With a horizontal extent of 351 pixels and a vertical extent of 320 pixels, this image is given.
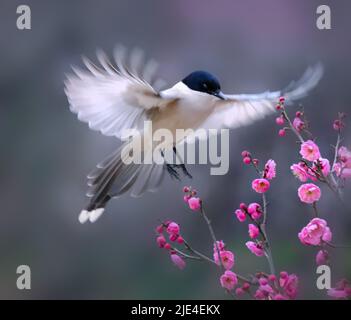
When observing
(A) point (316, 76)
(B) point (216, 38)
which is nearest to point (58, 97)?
(B) point (216, 38)

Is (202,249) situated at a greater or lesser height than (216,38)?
lesser

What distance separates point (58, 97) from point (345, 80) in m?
0.68

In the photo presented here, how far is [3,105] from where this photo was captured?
153 centimetres

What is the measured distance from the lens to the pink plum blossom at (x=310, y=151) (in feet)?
2.36

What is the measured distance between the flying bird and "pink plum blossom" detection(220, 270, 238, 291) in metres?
0.29

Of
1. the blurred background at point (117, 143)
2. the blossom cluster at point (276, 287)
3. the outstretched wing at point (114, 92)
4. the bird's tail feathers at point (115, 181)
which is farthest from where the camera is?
the blurred background at point (117, 143)

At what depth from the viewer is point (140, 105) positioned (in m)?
0.94

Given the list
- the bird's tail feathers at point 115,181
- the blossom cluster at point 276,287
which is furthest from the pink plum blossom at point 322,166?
the bird's tail feathers at point 115,181

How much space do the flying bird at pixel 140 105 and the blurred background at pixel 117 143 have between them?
1.11 feet

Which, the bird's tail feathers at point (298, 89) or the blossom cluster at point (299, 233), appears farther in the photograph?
the bird's tail feathers at point (298, 89)

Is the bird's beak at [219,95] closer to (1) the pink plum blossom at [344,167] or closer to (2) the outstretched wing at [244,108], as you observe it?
(2) the outstretched wing at [244,108]

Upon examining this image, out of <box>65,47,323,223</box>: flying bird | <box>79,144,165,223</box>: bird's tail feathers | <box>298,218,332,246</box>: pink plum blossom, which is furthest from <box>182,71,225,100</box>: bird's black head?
<box>298,218,332,246</box>: pink plum blossom

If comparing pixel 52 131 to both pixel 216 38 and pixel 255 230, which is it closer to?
pixel 216 38
